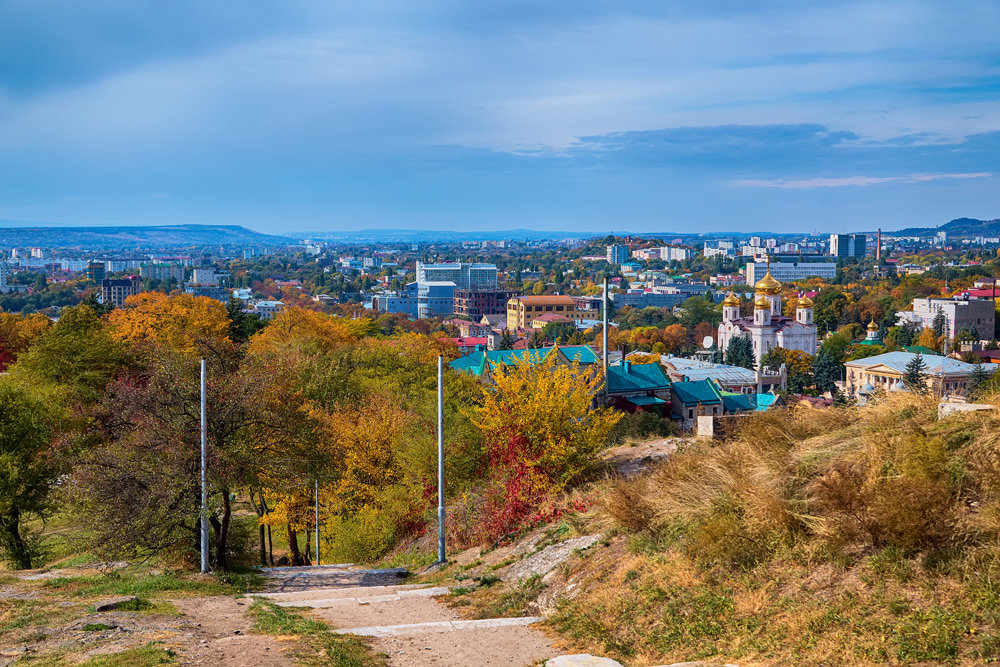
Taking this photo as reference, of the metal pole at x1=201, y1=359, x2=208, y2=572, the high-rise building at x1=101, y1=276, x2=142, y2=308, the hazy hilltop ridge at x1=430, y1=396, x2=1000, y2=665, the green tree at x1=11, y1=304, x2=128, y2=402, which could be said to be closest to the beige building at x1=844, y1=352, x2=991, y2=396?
the green tree at x1=11, y1=304, x2=128, y2=402

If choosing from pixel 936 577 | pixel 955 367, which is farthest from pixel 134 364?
pixel 955 367

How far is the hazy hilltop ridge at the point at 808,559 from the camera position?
645 centimetres

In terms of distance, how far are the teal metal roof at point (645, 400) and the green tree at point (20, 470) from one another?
21.8m

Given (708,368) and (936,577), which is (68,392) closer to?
(936,577)

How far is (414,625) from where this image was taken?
27.7ft

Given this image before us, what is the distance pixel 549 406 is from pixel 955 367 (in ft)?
161

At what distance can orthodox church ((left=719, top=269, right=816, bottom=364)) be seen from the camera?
81000mm

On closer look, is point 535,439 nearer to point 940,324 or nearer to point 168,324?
point 168,324

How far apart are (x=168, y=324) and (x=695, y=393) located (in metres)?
21.3

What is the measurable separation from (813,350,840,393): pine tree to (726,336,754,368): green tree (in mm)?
8079

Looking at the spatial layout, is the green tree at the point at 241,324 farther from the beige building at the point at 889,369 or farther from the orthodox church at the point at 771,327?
the orthodox church at the point at 771,327

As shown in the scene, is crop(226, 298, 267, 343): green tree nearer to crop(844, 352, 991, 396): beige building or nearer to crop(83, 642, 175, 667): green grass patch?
crop(83, 642, 175, 667): green grass patch

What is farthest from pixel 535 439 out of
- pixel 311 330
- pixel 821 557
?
A: pixel 311 330

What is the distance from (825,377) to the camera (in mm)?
61625
